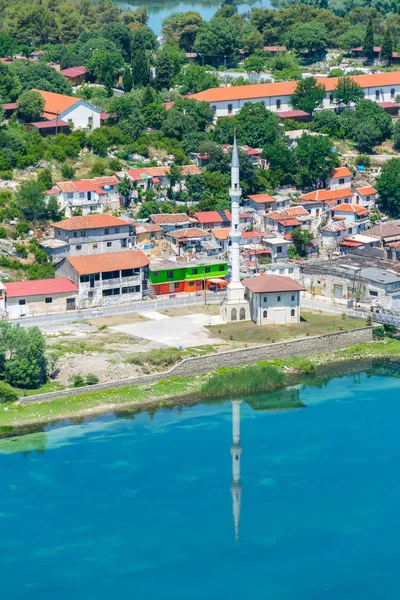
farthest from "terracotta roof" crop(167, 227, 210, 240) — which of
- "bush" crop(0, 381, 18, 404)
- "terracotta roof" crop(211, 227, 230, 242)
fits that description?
"bush" crop(0, 381, 18, 404)

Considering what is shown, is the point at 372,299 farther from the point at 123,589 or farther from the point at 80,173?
the point at 123,589

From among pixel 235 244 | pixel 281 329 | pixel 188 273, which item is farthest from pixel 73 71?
pixel 281 329

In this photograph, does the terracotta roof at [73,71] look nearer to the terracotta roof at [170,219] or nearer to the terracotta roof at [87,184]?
the terracotta roof at [87,184]

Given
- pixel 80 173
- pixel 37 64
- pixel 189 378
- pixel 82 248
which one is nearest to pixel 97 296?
pixel 82 248

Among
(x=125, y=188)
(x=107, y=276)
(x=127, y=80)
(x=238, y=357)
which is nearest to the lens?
(x=238, y=357)

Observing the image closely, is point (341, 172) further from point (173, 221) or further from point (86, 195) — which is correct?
point (86, 195)

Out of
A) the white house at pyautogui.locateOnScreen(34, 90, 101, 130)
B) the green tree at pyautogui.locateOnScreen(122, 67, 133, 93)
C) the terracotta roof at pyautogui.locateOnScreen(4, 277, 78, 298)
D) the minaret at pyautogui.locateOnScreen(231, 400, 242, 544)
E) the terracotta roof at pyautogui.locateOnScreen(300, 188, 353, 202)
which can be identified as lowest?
the minaret at pyautogui.locateOnScreen(231, 400, 242, 544)

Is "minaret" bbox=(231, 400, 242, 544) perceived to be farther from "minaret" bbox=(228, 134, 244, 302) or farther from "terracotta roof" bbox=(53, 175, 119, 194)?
"terracotta roof" bbox=(53, 175, 119, 194)
